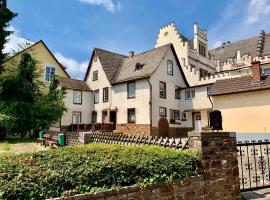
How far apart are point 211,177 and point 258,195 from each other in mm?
1940

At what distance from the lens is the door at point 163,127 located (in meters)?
31.2

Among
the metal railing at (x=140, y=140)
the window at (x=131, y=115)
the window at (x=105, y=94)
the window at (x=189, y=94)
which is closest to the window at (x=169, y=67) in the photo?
the window at (x=189, y=94)

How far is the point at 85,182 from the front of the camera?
18.2 feet

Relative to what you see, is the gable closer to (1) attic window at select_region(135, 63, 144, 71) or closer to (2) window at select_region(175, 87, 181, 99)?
(1) attic window at select_region(135, 63, 144, 71)

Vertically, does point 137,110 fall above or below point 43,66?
below

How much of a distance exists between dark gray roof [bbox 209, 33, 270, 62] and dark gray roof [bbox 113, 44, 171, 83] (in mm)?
21953

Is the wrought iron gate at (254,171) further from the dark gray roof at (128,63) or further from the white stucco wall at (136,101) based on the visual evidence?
the dark gray roof at (128,63)

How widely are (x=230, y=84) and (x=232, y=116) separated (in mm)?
2796

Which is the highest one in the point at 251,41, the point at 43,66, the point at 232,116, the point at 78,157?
the point at 251,41

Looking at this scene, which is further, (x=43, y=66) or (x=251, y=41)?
(x=251, y=41)

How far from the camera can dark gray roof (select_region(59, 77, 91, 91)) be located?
3468 cm

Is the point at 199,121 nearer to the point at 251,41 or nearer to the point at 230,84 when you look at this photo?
the point at 230,84

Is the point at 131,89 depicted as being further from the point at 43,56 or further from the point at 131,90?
the point at 43,56

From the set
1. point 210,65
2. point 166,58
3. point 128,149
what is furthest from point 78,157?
point 210,65
